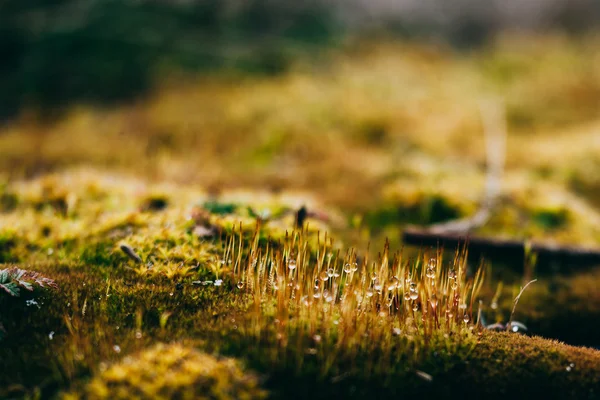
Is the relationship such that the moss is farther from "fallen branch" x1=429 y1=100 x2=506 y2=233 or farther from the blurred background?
"fallen branch" x1=429 y1=100 x2=506 y2=233

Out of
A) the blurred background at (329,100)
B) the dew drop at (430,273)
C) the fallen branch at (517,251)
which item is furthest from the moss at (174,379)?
the fallen branch at (517,251)

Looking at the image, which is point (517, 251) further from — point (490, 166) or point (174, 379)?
point (174, 379)

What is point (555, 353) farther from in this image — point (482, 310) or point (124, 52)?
point (124, 52)

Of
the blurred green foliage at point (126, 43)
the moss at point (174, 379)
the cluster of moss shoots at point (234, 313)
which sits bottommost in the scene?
the moss at point (174, 379)

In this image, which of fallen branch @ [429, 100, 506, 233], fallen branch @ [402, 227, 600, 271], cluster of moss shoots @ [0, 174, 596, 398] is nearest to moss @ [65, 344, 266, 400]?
cluster of moss shoots @ [0, 174, 596, 398]

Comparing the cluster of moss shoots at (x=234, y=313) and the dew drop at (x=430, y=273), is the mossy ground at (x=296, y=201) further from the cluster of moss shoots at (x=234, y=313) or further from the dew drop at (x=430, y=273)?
the dew drop at (x=430, y=273)

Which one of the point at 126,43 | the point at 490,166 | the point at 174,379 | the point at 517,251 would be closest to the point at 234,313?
the point at 174,379
